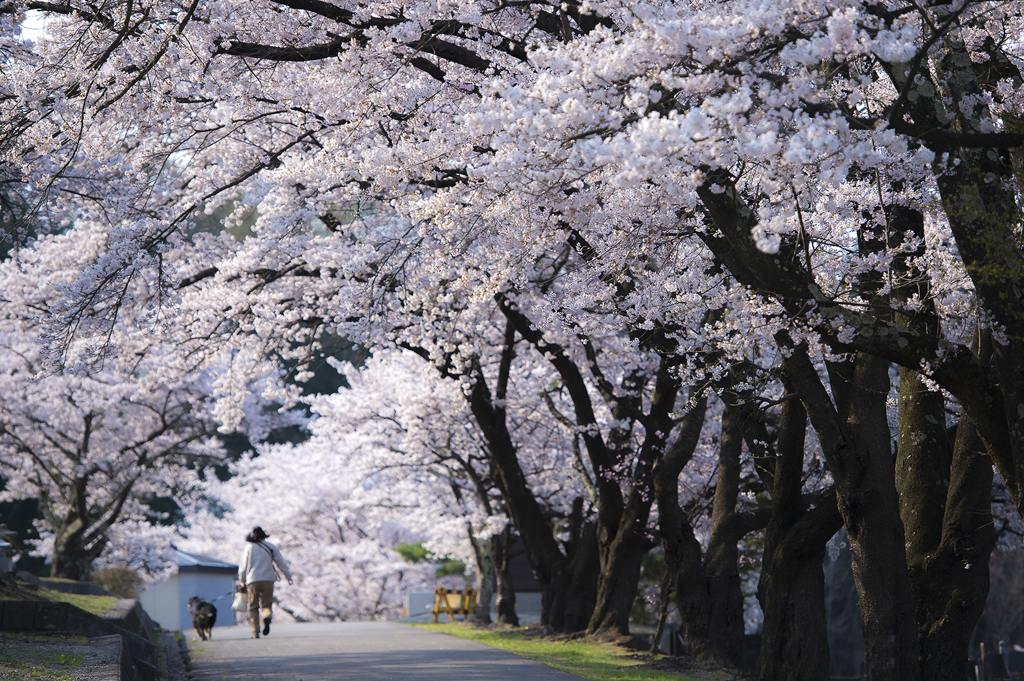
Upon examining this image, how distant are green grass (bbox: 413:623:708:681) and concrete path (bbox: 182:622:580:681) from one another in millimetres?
376

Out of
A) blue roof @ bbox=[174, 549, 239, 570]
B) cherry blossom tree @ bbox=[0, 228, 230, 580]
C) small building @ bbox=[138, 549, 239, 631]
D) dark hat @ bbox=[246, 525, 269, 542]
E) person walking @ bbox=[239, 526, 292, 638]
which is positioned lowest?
small building @ bbox=[138, 549, 239, 631]

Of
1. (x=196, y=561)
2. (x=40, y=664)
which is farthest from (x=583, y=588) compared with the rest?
(x=196, y=561)

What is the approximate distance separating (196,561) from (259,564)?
24.5m

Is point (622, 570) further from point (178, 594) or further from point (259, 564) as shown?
point (178, 594)

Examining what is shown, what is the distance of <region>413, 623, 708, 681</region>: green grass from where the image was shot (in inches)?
400

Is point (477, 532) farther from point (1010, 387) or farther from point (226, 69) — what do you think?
point (1010, 387)

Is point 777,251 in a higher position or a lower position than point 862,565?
higher

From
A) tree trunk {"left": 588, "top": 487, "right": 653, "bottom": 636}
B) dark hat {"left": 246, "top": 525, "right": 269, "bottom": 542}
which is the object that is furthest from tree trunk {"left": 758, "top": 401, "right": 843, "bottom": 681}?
dark hat {"left": 246, "top": 525, "right": 269, "bottom": 542}

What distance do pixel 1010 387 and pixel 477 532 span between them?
16.5 meters

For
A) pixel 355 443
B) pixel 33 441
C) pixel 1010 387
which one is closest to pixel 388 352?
pixel 355 443

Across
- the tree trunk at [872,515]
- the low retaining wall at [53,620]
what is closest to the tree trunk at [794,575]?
the tree trunk at [872,515]

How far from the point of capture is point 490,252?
905 cm

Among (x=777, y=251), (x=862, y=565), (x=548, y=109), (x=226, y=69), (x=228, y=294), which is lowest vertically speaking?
(x=862, y=565)

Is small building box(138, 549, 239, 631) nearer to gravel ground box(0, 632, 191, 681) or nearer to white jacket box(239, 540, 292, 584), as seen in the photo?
white jacket box(239, 540, 292, 584)
